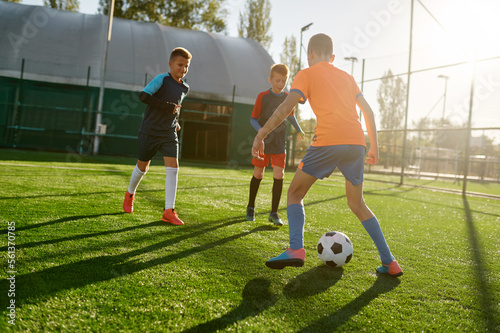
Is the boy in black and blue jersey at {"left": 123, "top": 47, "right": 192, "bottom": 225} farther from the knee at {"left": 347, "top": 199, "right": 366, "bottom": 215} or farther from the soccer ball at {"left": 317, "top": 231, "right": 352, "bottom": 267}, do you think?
the knee at {"left": 347, "top": 199, "right": 366, "bottom": 215}

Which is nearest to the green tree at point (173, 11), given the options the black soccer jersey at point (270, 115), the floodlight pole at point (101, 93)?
the floodlight pole at point (101, 93)

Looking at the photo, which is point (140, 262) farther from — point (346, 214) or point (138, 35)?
point (138, 35)

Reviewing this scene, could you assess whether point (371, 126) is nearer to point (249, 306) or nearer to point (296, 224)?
point (296, 224)

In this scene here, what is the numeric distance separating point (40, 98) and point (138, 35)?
6066mm

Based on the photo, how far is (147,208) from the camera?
4.45 meters

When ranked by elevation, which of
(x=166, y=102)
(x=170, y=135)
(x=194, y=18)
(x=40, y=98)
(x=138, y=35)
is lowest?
(x=170, y=135)

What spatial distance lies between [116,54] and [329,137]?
17751 mm

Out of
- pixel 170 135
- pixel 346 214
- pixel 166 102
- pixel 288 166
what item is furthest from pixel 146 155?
pixel 288 166

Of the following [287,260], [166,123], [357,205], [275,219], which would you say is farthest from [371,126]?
[166,123]

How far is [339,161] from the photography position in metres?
2.53

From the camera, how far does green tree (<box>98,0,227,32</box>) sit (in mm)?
27891

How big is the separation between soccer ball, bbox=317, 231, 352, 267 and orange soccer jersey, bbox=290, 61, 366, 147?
29.0 inches

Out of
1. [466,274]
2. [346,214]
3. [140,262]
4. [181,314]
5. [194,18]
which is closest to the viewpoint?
[181,314]

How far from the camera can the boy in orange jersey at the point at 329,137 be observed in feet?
8.28
